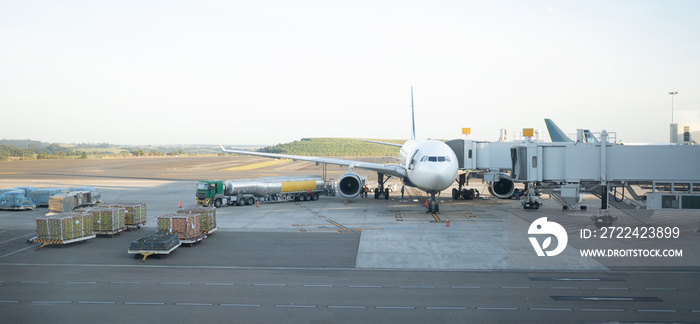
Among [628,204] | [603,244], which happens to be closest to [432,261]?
[603,244]

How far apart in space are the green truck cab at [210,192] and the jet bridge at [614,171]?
21552mm

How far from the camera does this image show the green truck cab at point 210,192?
3397 cm

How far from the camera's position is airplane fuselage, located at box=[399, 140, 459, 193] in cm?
2798

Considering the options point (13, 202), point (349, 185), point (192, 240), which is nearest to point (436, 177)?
A: point (349, 185)

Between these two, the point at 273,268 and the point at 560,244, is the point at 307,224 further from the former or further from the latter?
the point at 560,244

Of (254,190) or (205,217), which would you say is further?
(254,190)

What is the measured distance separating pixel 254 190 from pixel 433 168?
14823mm

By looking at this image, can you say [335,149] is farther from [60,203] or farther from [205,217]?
[205,217]

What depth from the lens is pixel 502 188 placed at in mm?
37938

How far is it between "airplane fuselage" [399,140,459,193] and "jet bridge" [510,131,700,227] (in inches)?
157

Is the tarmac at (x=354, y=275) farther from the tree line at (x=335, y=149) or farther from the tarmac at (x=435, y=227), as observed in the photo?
the tree line at (x=335, y=149)

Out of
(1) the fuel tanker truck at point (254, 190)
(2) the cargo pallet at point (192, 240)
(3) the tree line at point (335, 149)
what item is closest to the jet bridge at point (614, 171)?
(1) the fuel tanker truck at point (254, 190)

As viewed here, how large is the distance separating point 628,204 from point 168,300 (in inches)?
968

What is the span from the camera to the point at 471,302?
13.3 meters
